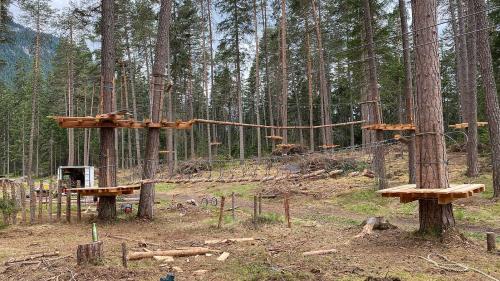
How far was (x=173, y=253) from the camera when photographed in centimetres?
786

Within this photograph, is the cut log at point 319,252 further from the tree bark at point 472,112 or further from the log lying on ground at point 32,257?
the tree bark at point 472,112

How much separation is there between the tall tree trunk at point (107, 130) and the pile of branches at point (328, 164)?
10.9 m

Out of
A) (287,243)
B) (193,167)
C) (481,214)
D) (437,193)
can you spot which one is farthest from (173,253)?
(193,167)

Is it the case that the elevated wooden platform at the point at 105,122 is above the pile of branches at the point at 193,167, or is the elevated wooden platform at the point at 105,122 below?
above

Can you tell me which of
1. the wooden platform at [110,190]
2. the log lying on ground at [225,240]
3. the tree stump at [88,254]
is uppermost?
the wooden platform at [110,190]

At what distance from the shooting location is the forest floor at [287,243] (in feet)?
20.9

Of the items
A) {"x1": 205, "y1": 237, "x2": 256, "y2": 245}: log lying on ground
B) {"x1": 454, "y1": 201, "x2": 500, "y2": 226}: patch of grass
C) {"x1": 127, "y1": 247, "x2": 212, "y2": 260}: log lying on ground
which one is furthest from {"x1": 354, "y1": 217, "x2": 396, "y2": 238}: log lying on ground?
{"x1": 127, "y1": 247, "x2": 212, "y2": 260}: log lying on ground

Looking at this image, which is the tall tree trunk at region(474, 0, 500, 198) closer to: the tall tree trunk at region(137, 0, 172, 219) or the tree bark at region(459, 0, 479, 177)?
the tree bark at region(459, 0, 479, 177)

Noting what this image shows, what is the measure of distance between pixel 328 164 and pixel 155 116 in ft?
37.2

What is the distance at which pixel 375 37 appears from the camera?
17953 mm

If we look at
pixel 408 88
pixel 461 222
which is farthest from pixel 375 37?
pixel 461 222

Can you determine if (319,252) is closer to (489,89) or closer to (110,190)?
(110,190)

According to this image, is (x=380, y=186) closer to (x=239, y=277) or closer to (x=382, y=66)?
(x=382, y=66)

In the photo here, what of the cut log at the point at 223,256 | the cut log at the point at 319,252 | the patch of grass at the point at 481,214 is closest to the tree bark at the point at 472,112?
the patch of grass at the point at 481,214
